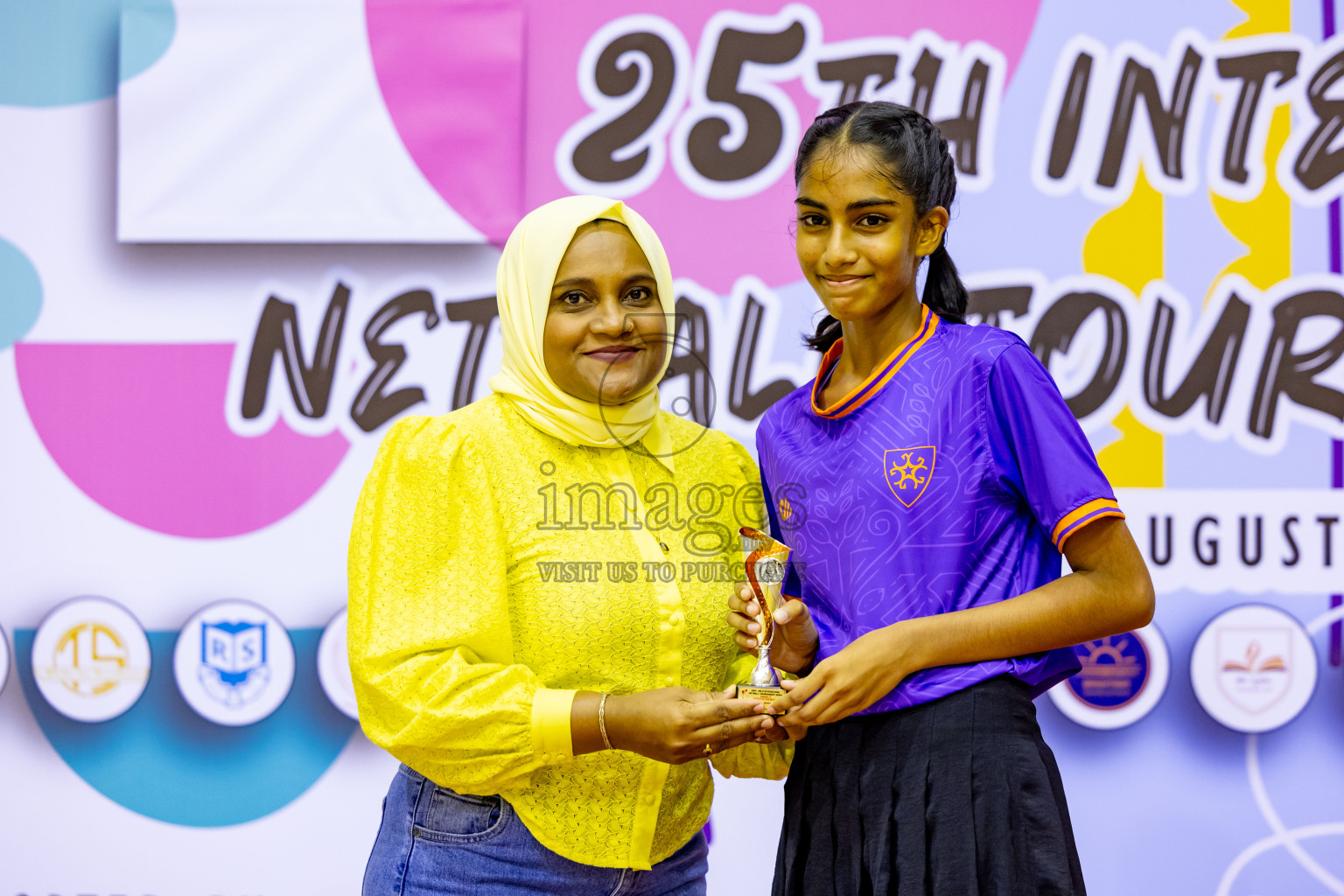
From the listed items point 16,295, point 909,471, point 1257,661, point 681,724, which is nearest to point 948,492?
point 909,471

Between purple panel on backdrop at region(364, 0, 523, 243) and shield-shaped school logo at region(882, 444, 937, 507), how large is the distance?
1.54 m

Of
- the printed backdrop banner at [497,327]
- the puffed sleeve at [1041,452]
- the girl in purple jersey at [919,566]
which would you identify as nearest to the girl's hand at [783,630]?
the girl in purple jersey at [919,566]

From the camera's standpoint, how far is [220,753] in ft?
8.94

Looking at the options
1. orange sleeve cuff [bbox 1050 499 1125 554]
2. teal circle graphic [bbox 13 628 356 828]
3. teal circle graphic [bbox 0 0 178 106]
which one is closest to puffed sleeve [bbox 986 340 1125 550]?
orange sleeve cuff [bbox 1050 499 1125 554]

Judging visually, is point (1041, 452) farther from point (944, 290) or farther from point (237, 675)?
point (237, 675)

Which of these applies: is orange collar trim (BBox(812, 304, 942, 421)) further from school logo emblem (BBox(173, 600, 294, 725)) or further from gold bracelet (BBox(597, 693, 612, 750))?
school logo emblem (BBox(173, 600, 294, 725))

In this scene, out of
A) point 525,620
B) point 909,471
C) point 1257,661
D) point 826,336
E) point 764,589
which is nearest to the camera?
point 909,471

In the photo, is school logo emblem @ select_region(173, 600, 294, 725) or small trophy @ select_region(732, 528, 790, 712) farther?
school logo emblem @ select_region(173, 600, 294, 725)

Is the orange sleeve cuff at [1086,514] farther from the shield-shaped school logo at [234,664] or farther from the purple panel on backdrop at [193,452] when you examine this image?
the shield-shaped school logo at [234,664]

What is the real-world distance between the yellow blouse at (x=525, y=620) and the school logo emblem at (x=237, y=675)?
1.26 meters

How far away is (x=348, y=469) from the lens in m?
2.75

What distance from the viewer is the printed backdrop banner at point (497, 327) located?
8.65ft

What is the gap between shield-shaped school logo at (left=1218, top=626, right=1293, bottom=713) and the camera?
2.62m

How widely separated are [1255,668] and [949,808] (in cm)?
172
